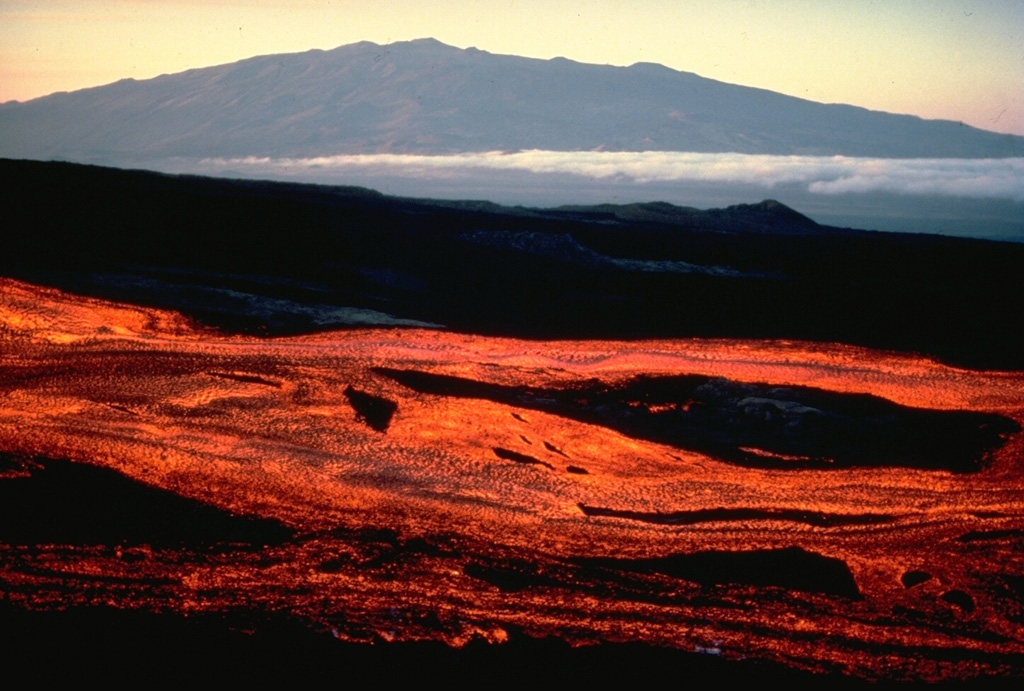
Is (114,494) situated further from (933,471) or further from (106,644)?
(933,471)

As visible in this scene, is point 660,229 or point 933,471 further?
point 660,229

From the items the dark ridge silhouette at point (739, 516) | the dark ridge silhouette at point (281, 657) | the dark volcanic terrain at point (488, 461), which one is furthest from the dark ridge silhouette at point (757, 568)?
the dark ridge silhouette at point (281, 657)

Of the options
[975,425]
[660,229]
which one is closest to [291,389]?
[975,425]

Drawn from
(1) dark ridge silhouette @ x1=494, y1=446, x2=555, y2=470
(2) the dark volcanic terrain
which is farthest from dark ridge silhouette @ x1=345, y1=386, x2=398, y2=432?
(1) dark ridge silhouette @ x1=494, y1=446, x2=555, y2=470

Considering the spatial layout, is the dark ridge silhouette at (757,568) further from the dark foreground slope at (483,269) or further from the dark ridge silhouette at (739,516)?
the dark foreground slope at (483,269)

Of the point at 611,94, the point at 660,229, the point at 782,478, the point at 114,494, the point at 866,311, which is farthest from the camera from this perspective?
the point at 611,94

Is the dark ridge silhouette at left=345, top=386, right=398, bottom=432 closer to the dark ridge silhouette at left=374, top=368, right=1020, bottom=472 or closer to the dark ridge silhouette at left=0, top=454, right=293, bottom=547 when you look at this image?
the dark ridge silhouette at left=374, top=368, right=1020, bottom=472

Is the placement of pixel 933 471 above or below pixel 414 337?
below

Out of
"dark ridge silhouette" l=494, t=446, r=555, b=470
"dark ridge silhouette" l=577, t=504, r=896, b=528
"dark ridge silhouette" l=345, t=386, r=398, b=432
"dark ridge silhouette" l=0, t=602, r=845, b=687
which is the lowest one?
"dark ridge silhouette" l=0, t=602, r=845, b=687
